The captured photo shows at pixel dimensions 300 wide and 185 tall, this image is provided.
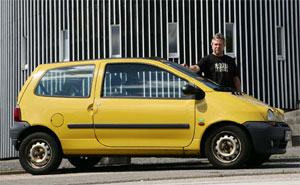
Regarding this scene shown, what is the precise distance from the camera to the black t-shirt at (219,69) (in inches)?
467

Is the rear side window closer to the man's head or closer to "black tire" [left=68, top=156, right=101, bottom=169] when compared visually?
"black tire" [left=68, top=156, right=101, bottom=169]

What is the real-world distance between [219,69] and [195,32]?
12.7 m

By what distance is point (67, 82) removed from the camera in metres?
11.0

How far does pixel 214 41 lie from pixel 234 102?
6.29 ft

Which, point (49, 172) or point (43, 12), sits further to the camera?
point (43, 12)

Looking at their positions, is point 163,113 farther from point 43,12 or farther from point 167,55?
point 43,12

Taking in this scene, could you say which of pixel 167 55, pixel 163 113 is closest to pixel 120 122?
pixel 163 113

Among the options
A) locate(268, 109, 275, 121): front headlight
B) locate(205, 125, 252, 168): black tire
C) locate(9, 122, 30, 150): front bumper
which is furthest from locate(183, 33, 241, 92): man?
locate(9, 122, 30, 150): front bumper

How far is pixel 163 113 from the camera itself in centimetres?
1038

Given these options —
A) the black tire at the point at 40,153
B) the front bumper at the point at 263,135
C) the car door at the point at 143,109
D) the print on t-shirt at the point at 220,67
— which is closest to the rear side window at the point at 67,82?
the car door at the point at 143,109

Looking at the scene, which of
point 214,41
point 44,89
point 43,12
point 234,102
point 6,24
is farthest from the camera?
point 6,24

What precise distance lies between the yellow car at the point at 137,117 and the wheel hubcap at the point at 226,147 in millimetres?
13

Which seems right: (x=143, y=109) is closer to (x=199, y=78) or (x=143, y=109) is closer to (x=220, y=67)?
(x=199, y=78)

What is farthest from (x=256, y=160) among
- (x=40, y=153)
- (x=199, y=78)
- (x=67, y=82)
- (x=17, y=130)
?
(x=17, y=130)
